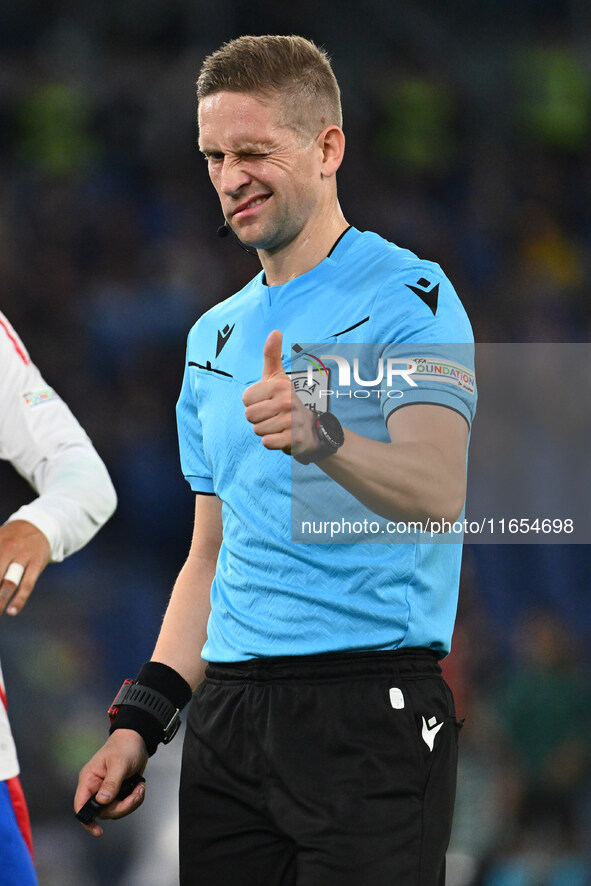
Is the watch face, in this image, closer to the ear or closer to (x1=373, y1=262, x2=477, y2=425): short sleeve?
(x1=373, y1=262, x2=477, y2=425): short sleeve

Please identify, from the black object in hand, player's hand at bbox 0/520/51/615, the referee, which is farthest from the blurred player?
the referee

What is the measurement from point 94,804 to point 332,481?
0.66 metres

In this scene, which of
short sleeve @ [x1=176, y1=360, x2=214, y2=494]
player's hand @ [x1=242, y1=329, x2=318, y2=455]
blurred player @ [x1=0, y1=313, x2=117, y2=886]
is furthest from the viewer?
short sleeve @ [x1=176, y1=360, x2=214, y2=494]

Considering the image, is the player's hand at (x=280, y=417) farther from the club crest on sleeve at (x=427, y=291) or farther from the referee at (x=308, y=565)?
the club crest on sleeve at (x=427, y=291)

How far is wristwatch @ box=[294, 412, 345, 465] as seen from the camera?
1444mm

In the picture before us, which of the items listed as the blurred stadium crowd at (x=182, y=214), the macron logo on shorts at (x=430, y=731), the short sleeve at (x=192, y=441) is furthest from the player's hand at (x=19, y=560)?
the blurred stadium crowd at (x=182, y=214)

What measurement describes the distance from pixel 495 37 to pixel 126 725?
3922mm

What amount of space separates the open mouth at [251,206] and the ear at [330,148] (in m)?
0.12

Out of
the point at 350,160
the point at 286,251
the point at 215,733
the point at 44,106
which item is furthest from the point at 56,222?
the point at 215,733

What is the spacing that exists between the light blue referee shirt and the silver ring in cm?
42

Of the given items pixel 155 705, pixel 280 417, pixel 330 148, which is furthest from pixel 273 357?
pixel 155 705

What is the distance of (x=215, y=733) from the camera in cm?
179

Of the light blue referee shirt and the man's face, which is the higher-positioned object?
the man's face

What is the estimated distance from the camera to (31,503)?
5.49ft
